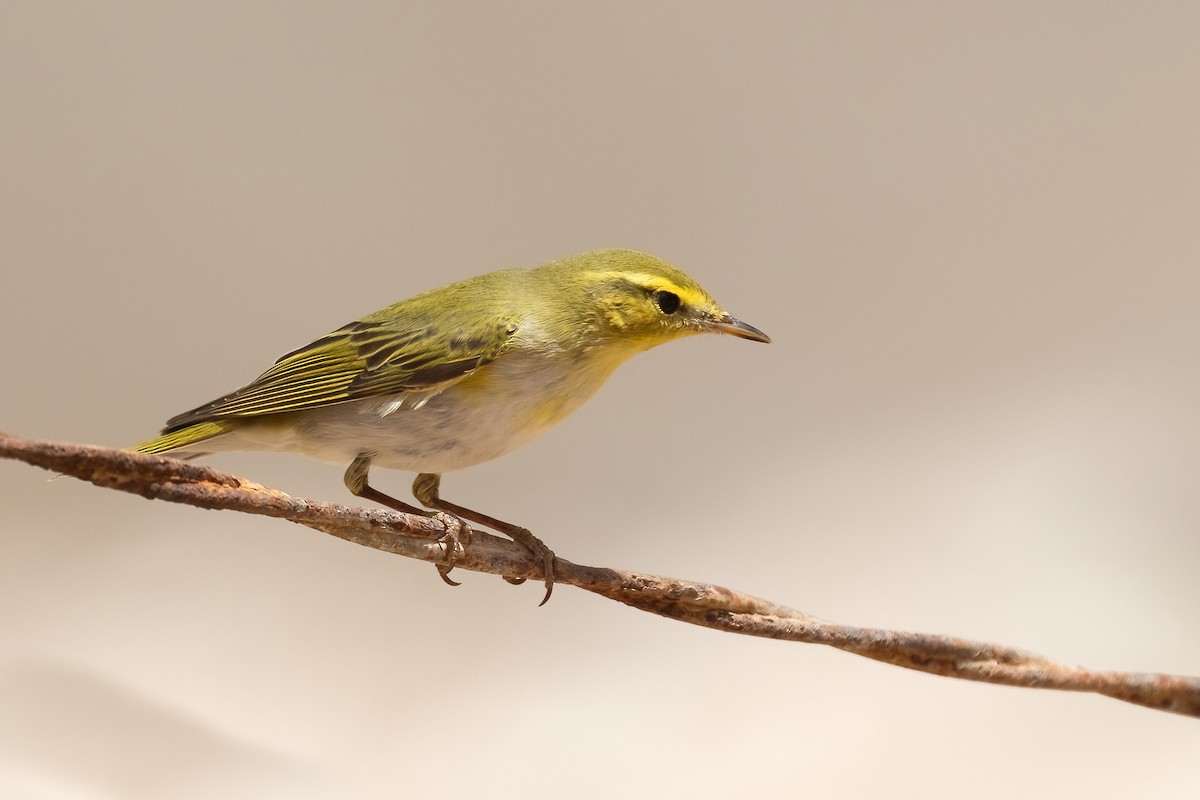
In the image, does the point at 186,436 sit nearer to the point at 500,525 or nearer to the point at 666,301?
the point at 500,525

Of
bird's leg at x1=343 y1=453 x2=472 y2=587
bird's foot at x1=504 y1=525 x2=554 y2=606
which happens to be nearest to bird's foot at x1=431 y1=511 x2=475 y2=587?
bird's leg at x1=343 y1=453 x2=472 y2=587

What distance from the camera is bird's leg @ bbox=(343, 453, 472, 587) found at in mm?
1619

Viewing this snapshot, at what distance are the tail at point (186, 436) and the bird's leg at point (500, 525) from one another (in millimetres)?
512

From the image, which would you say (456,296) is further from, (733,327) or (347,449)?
(733,327)

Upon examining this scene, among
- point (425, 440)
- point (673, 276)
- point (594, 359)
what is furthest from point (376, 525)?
point (673, 276)

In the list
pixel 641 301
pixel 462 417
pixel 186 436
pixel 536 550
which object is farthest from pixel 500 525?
pixel 186 436

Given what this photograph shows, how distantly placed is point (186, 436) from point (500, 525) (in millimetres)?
684

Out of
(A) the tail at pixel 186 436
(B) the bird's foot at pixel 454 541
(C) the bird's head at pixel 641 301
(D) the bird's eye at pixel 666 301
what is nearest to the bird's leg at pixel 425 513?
(B) the bird's foot at pixel 454 541

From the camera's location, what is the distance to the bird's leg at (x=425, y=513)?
1.62 meters

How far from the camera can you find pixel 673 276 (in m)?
2.19

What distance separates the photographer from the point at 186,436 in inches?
83.8

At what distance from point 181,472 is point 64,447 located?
0.14m

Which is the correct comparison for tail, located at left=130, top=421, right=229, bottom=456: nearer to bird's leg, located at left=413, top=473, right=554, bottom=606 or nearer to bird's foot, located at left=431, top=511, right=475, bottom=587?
bird's leg, located at left=413, top=473, right=554, bottom=606

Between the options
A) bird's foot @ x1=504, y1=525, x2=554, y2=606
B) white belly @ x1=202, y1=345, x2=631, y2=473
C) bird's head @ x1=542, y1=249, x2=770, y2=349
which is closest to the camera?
bird's foot @ x1=504, y1=525, x2=554, y2=606
